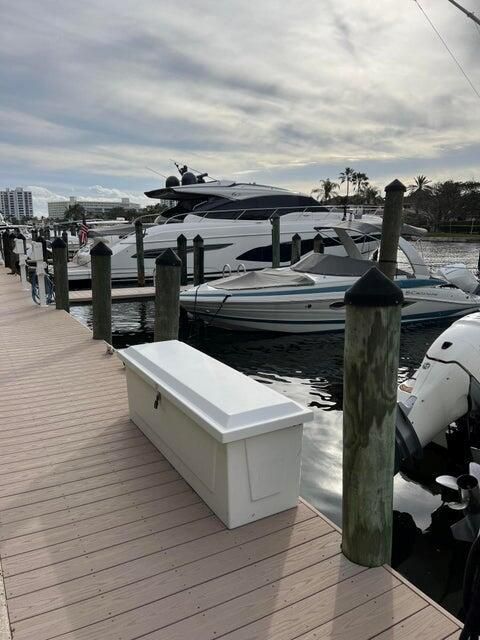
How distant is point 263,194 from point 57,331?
37.8ft

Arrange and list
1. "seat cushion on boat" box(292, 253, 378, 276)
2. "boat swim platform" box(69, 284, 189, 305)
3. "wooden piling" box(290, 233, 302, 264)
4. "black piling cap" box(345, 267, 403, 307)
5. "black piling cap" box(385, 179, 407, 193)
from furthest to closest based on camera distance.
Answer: "wooden piling" box(290, 233, 302, 264), "boat swim platform" box(69, 284, 189, 305), "seat cushion on boat" box(292, 253, 378, 276), "black piling cap" box(385, 179, 407, 193), "black piling cap" box(345, 267, 403, 307)

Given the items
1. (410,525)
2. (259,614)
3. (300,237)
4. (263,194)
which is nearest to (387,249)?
(410,525)

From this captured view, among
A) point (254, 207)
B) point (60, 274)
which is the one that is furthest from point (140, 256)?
point (60, 274)

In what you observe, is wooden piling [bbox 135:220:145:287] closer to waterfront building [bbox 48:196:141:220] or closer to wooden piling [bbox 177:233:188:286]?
wooden piling [bbox 177:233:188:286]

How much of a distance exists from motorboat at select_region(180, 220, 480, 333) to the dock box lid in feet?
19.7

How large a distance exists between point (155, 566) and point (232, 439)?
27.6 inches

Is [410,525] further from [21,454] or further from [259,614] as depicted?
[21,454]

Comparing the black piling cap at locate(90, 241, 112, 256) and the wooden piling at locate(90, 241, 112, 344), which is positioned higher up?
the black piling cap at locate(90, 241, 112, 256)

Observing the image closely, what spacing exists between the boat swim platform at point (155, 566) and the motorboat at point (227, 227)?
12322 millimetres

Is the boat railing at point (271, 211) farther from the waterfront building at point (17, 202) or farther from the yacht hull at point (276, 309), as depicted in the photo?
the waterfront building at point (17, 202)

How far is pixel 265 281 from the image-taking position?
1004 centimetres

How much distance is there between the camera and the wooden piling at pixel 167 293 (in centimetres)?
528

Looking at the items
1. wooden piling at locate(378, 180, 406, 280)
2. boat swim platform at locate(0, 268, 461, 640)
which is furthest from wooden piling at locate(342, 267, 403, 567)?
wooden piling at locate(378, 180, 406, 280)

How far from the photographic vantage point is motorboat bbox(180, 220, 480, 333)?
9719 millimetres
